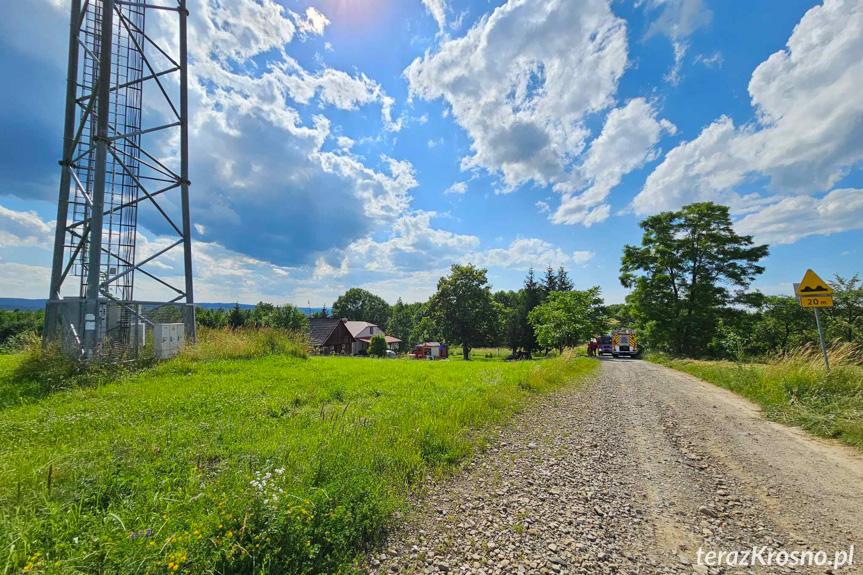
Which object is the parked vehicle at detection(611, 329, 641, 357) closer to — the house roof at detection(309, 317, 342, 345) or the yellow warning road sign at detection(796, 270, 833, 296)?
the yellow warning road sign at detection(796, 270, 833, 296)

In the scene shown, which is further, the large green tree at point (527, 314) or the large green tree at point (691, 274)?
the large green tree at point (527, 314)

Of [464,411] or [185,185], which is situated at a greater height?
[185,185]

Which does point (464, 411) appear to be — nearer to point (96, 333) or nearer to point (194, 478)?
point (194, 478)

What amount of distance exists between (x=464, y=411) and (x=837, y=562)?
4.17 meters

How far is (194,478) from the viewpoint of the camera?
2.89 meters

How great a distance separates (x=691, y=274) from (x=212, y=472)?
30.5m

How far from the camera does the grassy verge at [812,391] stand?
5344mm

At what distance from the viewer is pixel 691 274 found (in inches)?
960

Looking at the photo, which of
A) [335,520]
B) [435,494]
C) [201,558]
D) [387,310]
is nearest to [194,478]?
[201,558]

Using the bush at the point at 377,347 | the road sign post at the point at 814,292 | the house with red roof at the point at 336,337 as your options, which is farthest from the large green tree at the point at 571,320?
the house with red roof at the point at 336,337

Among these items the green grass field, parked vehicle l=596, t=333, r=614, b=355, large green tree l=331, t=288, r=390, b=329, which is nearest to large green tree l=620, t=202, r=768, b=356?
parked vehicle l=596, t=333, r=614, b=355

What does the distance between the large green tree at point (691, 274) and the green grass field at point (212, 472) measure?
74.5ft

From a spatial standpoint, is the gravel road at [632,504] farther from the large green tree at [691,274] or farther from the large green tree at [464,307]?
the large green tree at [464,307]

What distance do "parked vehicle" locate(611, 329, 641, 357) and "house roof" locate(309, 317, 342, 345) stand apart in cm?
3688
